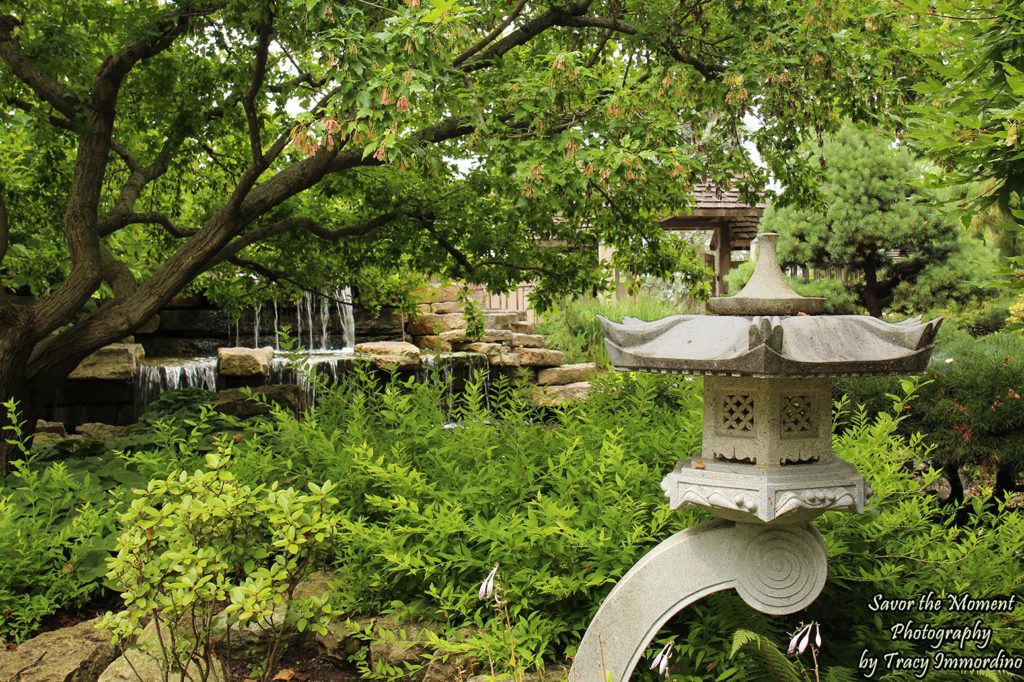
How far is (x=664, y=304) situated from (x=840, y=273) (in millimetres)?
3420

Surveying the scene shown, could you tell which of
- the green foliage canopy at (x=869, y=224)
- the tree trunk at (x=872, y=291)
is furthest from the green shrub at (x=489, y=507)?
the tree trunk at (x=872, y=291)

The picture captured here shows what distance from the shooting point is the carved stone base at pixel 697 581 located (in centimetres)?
288

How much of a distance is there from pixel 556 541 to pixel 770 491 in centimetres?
105

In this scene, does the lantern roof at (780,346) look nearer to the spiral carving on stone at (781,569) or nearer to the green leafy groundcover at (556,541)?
the spiral carving on stone at (781,569)

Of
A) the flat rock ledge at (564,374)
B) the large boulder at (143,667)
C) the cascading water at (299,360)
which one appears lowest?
the large boulder at (143,667)

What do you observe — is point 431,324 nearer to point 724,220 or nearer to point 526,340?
point 526,340

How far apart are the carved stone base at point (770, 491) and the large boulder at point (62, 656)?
2796 mm

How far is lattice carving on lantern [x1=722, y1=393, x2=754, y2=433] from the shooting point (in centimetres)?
287

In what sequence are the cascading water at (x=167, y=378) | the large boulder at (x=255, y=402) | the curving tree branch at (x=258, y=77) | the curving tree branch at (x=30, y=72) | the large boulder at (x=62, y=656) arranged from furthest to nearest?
the cascading water at (x=167, y=378) → the large boulder at (x=255, y=402) → the curving tree branch at (x=30, y=72) → the curving tree branch at (x=258, y=77) → the large boulder at (x=62, y=656)

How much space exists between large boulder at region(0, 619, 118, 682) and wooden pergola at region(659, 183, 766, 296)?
1347cm

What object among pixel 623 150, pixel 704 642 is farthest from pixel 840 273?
pixel 704 642

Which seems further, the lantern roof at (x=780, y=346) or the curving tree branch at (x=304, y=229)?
the curving tree branch at (x=304, y=229)

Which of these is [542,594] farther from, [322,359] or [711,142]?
[322,359]

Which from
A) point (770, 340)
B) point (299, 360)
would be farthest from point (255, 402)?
point (770, 340)
